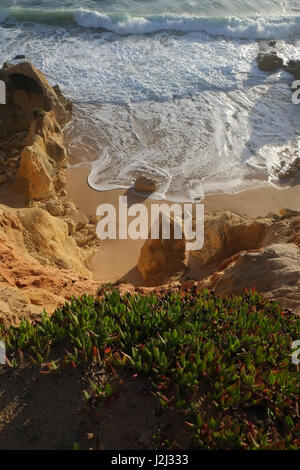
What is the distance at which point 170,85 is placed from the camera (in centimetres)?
1781

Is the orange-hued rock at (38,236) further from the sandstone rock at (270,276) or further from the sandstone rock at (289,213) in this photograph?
the sandstone rock at (289,213)

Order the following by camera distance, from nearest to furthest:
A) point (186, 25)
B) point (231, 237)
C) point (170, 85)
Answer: point (231, 237) < point (170, 85) < point (186, 25)

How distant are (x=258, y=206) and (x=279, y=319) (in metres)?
7.16

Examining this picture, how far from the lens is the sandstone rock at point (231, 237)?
9.01 metres

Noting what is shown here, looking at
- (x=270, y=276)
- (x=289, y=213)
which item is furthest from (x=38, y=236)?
(x=289, y=213)

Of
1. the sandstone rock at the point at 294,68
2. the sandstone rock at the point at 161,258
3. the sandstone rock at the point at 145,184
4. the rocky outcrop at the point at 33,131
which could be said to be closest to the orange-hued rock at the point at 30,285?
the sandstone rock at the point at 161,258

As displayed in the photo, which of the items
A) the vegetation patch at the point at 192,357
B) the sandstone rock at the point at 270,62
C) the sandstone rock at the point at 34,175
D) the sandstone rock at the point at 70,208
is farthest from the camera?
the sandstone rock at the point at 270,62

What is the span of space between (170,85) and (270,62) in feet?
18.7

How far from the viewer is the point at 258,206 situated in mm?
11695

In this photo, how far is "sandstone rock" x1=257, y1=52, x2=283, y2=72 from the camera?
19.6m

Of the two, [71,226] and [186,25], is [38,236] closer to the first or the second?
[71,226]

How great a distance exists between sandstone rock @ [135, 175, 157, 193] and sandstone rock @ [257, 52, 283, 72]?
1140cm

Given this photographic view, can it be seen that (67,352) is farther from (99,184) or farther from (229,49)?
(229,49)

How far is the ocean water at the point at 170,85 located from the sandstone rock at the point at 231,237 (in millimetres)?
2910
